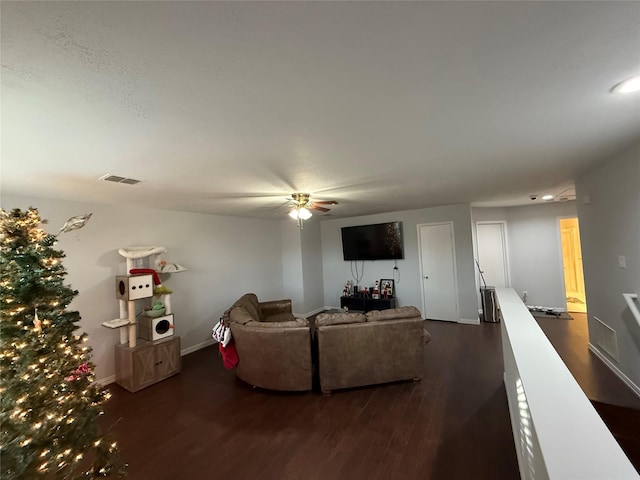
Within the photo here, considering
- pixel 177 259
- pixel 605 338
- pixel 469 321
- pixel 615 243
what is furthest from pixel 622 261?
pixel 177 259

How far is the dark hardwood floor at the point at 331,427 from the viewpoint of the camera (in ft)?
6.44

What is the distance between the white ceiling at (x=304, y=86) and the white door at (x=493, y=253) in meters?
3.82

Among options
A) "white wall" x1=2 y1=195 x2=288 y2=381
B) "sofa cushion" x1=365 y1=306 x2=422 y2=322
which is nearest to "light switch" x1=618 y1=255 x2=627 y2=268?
"sofa cushion" x1=365 y1=306 x2=422 y2=322

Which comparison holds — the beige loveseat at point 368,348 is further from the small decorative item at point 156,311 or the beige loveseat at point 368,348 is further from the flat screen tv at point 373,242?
the flat screen tv at point 373,242

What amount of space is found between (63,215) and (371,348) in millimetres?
4087

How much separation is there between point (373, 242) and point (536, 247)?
355 centimetres

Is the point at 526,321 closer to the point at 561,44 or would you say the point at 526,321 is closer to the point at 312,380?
the point at 561,44

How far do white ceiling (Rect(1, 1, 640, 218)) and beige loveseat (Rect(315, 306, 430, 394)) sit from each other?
1.73 m

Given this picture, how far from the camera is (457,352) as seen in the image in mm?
3895

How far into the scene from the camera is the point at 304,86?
1231 mm

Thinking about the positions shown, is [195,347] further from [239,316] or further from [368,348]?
[368,348]

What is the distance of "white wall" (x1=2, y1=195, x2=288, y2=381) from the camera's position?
3297 millimetres

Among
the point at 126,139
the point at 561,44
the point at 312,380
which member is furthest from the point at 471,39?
the point at 312,380

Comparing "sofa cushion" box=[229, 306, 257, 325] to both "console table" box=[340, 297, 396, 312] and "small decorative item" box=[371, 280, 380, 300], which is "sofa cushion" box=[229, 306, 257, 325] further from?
"small decorative item" box=[371, 280, 380, 300]
